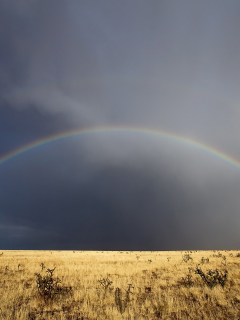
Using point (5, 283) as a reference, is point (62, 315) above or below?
below

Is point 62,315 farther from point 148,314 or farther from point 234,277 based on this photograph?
point 234,277

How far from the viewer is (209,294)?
12375 mm

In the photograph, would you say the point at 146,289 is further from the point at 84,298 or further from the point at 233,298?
the point at 233,298

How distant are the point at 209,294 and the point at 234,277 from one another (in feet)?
20.6

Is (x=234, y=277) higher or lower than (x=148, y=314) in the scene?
higher

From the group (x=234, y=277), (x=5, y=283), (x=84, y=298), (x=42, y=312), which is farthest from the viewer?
(x=234, y=277)

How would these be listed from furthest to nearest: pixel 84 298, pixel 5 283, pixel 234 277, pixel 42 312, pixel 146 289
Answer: pixel 234 277, pixel 5 283, pixel 146 289, pixel 84 298, pixel 42 312

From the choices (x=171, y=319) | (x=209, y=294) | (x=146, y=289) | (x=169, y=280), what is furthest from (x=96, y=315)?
(x=169, y=280)

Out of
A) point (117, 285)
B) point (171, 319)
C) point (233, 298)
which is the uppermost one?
point (117, 285)

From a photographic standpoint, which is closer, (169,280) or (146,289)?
(146,289)

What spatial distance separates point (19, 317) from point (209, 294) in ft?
31.1

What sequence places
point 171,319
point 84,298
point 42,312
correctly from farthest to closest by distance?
point 84,298 → point 42,312 → point 171,319

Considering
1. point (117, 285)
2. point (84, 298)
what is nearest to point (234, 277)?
point (117, 285)

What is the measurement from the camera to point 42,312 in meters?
9.90
